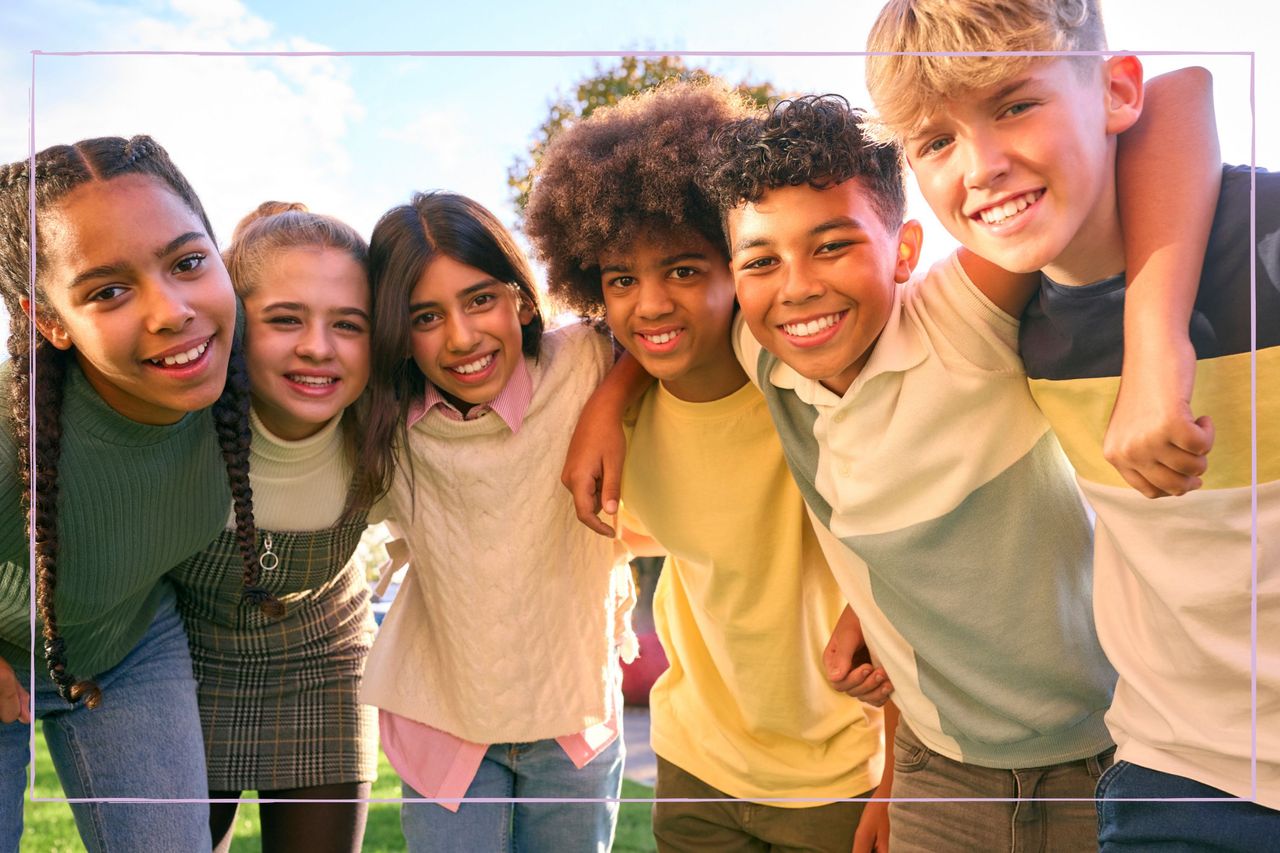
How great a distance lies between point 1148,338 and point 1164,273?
10 centimetres

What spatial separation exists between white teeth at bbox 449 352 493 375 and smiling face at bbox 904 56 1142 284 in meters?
0.98

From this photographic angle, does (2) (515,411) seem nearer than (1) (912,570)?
No

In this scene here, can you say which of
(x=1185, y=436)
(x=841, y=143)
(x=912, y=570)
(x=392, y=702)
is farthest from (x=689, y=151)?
(x=392, y=702)

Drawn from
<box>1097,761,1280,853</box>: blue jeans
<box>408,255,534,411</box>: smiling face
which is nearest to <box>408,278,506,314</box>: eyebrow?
<box>408,255,534,411</box>: smiling face

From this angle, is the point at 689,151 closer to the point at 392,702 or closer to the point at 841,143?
the point at 841,143

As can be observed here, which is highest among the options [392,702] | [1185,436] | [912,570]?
[1185,436]

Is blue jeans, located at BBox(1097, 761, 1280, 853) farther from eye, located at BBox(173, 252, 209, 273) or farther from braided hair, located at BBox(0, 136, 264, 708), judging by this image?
eye, located at BBox(173, 252, 209, 273)

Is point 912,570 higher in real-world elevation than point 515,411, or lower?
lower

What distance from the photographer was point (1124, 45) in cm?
184

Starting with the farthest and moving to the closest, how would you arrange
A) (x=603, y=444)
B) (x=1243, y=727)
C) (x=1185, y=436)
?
1. (x=603, y=444)
2. (x=1243, y=727)
3. (x=1185, y=436)

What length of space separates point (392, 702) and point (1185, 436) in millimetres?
1597

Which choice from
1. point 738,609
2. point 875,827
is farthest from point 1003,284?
point 875,827

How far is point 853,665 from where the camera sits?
7.70 feet

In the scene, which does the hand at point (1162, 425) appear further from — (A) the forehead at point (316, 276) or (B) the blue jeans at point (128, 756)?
(B) the blue jeans at point (128, 756)
